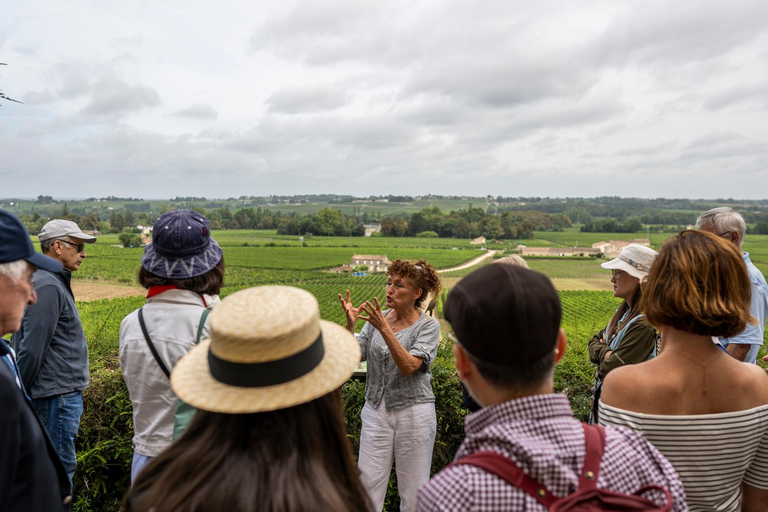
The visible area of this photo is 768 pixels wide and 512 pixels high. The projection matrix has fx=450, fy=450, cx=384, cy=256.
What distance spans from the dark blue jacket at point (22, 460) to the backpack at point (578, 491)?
56.5 inches

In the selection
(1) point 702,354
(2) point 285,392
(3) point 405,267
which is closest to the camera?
(2) point 285,392

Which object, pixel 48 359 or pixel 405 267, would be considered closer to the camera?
pixel 48 359

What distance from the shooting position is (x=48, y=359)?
9.55 ft

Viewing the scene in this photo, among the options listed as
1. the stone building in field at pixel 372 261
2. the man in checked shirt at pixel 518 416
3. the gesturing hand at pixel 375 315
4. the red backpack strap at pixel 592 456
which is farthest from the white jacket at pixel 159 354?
the stone building in field at pixel 372 261

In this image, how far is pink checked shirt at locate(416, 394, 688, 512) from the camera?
38.1 inches

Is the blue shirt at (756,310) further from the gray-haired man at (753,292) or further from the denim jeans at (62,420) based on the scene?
the denim jeans at (62,420)

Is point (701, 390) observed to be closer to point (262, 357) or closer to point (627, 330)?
point (627, 330)

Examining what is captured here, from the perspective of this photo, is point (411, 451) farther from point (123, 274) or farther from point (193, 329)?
point (123, 274)

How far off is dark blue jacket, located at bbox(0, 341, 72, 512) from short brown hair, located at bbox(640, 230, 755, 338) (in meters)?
2.29

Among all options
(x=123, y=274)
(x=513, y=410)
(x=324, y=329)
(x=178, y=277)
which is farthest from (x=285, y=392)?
(x=123, y=274)

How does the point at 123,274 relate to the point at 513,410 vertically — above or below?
below

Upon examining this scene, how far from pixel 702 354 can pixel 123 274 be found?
179 feet

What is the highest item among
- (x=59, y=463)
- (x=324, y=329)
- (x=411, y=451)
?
(x=324, y=329)

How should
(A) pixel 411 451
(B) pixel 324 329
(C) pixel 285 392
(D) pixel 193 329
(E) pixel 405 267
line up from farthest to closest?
(E) pixel 405 267, (A) pixel 411 451, (D) pixel 193 329, (B) pixel 324 329, (C) pixel 285 392
